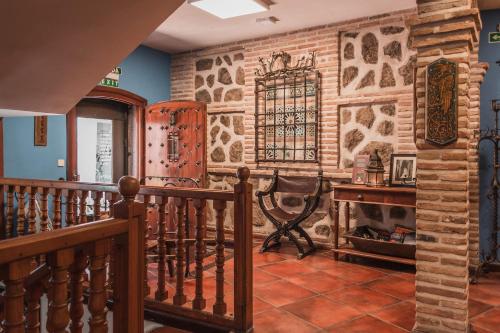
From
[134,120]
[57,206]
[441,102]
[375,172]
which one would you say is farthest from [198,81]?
[441,102]

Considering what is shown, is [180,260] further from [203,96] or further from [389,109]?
[203,96]

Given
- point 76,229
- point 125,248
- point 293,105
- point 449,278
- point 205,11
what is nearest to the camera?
point 76,229

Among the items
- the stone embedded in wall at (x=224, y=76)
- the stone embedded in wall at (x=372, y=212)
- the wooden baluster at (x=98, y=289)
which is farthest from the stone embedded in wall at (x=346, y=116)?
the wooden baluster at (x=98, y=289)

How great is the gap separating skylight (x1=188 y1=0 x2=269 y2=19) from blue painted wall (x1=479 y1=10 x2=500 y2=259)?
225 centimetres

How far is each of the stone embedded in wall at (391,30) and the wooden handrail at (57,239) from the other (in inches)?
168

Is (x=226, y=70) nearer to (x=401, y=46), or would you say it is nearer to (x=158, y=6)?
(x=401, y=46)

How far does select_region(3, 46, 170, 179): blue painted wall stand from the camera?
4445mm

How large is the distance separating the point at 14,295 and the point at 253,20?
14.6ft

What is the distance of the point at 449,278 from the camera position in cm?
254

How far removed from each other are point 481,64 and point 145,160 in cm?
427

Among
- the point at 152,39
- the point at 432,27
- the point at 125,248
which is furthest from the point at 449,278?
the point at 152,39

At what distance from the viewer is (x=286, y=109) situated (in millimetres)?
5488

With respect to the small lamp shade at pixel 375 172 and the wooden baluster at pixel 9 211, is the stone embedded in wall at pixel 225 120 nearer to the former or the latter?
the small lamp shade at pixel 375 172

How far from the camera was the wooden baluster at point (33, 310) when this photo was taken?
4.55ft
